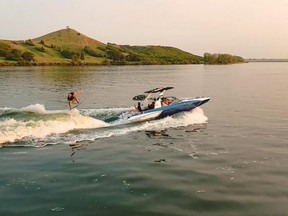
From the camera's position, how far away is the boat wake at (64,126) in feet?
80.5

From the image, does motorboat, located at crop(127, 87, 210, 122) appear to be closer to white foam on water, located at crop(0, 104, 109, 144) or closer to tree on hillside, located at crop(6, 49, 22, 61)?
white foam on water, located at crop(0, 104, 109, 144)

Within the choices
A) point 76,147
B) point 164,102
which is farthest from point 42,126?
point 164,102

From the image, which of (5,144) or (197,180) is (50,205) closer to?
(197,180)

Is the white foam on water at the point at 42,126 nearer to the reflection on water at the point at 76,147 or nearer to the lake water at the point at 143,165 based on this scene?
the lake water at the point at 143,165

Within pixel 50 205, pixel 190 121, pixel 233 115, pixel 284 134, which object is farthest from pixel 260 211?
pixel 233 115

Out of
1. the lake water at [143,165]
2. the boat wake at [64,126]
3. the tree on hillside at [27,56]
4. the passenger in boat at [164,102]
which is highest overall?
the tree on hillside at [27,56]

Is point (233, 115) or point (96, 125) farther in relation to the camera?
point (233, 115)

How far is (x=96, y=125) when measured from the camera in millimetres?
29703

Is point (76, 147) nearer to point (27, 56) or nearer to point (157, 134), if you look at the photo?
point (157, 134)

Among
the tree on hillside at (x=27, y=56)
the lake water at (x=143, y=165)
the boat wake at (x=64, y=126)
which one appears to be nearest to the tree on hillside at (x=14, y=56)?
the tree on hillside at (x=27, y=56)

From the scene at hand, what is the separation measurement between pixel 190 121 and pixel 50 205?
20.3 metres

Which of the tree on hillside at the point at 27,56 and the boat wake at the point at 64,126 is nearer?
the boat wake at the point at 64,126

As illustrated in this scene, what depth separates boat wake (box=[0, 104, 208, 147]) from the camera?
24.5 meters

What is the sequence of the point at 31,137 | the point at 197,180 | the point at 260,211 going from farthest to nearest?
1. the point at 31,137
2. the point at 197,180
3. the point at 260,211
